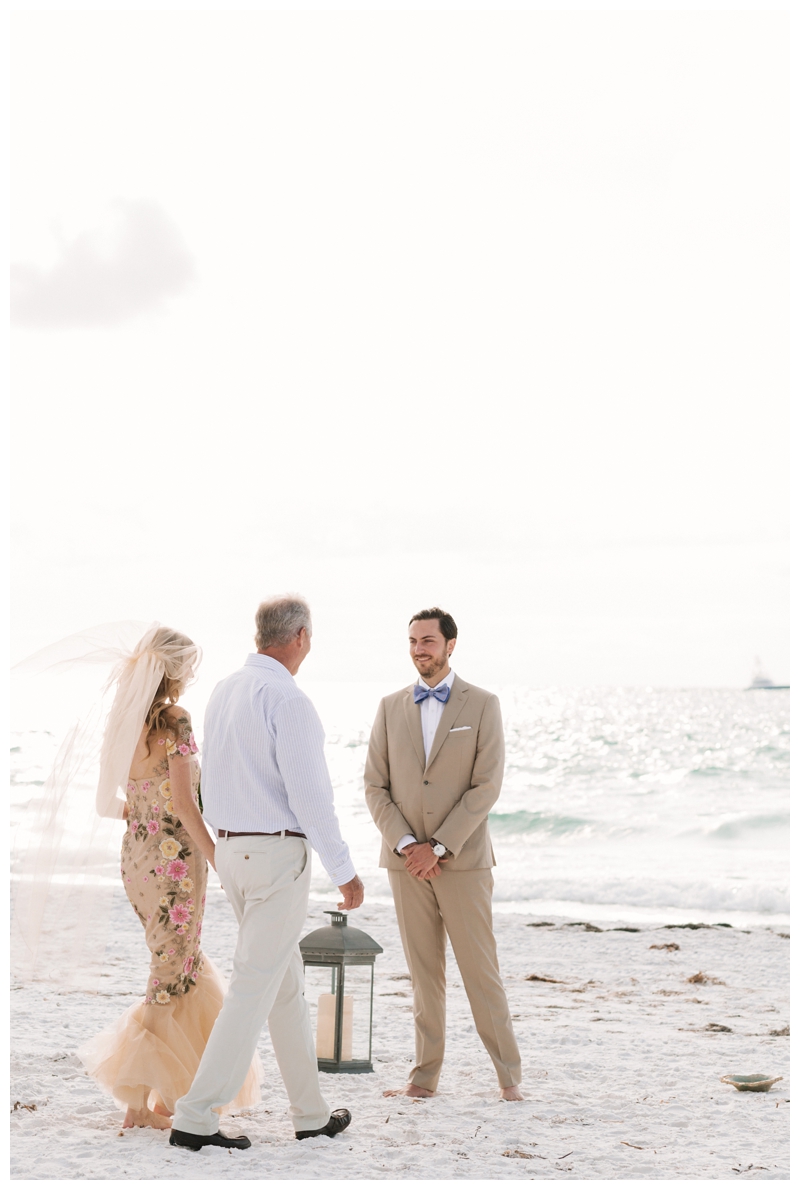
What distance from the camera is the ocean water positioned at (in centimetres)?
1217

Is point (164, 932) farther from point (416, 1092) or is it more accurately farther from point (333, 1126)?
point (416, 1092)

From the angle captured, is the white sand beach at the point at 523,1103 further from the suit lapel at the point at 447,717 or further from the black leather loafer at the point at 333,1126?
the suit lapel at the point at 447,717

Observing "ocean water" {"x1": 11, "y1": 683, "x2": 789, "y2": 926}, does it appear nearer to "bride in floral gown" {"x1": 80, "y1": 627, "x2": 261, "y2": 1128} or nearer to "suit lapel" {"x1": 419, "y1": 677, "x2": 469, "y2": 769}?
"bride in floral gown" {"x1": 80, "y1": 627, "x2": 261, "y2": 1128}

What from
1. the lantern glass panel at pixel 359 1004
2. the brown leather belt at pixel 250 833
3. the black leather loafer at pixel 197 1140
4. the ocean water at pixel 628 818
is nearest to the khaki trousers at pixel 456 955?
the lantern glass panel at pixel 359 1004

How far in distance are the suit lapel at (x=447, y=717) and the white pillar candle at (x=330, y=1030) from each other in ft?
3.84

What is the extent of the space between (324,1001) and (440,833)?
0.99m

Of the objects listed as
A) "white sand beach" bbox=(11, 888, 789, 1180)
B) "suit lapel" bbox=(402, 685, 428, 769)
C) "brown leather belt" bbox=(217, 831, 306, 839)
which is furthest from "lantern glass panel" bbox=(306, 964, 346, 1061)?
"brown leather belt" bbox=(217, 831, 306, 839)

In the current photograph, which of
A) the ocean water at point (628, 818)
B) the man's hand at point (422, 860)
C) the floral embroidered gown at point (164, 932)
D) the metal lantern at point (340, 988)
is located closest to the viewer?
the floral embroidered gown at point (164, 932)

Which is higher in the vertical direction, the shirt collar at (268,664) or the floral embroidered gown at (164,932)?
the shirt collar at (268,664)

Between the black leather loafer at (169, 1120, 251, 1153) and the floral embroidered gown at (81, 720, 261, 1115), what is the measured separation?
10.0 inches

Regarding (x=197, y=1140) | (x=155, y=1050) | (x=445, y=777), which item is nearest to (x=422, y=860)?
(x=445, y=777)

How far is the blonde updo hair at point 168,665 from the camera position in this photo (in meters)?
4.01

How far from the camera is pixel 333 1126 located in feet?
12.7

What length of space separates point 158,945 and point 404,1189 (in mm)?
1201
